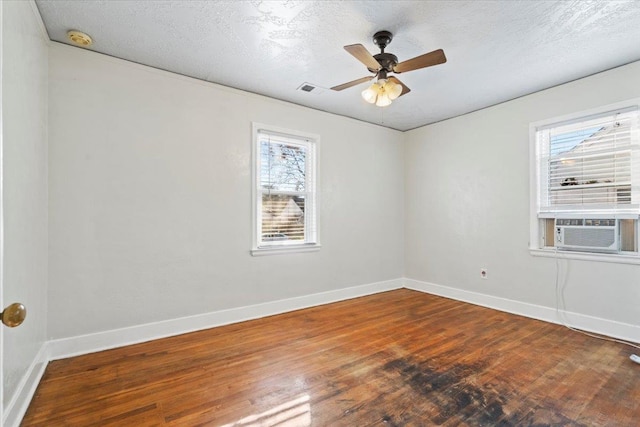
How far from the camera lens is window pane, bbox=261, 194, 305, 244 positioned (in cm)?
381

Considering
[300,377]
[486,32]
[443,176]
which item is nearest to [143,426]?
[300,377]

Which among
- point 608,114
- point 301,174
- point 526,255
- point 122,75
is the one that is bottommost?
point 526,255

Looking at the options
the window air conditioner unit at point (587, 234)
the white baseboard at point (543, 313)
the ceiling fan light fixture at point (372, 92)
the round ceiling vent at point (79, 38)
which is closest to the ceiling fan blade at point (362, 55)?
the ceiling fan light fixture at point (372, 92)

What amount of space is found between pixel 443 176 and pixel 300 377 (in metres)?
3.53

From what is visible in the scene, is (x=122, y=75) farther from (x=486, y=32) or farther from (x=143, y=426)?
(x=486, y=32)

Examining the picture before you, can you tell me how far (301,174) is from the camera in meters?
4.10

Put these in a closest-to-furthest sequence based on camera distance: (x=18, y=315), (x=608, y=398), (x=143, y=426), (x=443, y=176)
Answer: (x=18, y=315) → (x=143, y=426) → (x=608, y=398) → (x=443, y=176)

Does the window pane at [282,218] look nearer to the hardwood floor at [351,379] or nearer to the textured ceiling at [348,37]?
the hardwood floor at [351,379]

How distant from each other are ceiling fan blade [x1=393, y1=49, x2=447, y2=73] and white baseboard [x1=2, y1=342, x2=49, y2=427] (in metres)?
3.28

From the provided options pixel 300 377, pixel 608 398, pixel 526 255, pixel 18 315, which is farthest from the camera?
pixel 526 255

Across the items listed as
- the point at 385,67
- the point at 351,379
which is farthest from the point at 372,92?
the point at 351,379

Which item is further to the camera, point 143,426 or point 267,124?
point 267,124

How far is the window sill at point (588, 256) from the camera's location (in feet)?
9.84

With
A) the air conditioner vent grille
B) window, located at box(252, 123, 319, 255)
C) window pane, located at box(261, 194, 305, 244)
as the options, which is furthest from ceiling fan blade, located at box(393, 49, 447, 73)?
the air conditioner vent grille
